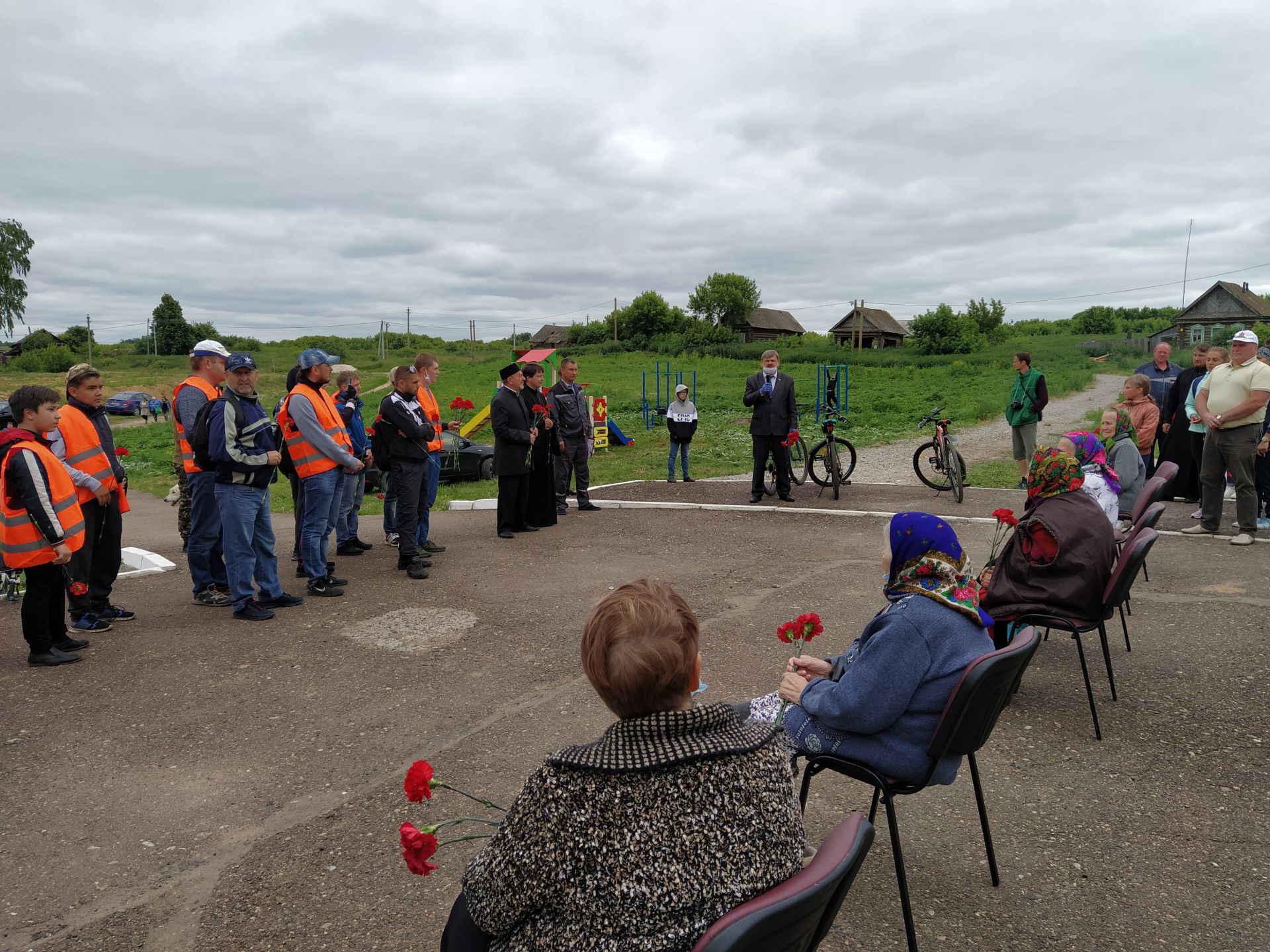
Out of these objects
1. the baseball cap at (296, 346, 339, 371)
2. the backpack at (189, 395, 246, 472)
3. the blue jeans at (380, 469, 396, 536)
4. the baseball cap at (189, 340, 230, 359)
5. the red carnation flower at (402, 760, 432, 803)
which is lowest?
the blue jeans at (380, 469, 396, 536)

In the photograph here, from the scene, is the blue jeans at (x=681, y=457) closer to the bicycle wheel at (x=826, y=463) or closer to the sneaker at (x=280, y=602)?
the bicycle wheel at (x=826, y=463)

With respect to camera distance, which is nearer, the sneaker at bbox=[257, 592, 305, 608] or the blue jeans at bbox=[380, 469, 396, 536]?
the sneaker at bbox=[257, 592, 305, 608]

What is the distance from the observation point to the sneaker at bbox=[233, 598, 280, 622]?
6.28 m

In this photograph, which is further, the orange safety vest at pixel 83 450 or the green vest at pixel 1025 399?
the green vest at pixel 1025 399

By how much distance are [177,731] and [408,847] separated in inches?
124

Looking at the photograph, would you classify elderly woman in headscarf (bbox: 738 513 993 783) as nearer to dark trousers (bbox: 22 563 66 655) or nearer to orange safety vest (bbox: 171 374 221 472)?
dark trousers (bbox: 22 563 66 655)

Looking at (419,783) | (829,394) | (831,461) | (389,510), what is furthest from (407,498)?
(829,394)

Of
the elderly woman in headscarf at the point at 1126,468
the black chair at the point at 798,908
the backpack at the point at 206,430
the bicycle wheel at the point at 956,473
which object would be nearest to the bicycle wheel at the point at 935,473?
the bicycle wheel at the point at 956,473

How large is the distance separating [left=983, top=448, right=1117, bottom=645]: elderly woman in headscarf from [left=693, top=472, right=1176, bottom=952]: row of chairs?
0.07 meters

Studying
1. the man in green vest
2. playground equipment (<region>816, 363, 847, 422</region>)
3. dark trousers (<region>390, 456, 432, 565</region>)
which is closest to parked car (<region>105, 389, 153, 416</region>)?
playground equipment (<region>816, 363, 847, 422</region>)

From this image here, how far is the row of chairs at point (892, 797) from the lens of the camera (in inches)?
58.2

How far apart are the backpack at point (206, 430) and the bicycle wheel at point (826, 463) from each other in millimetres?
8098

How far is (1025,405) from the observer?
38.1 feet

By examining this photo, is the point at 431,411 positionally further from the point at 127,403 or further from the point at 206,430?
the point at 127,403
